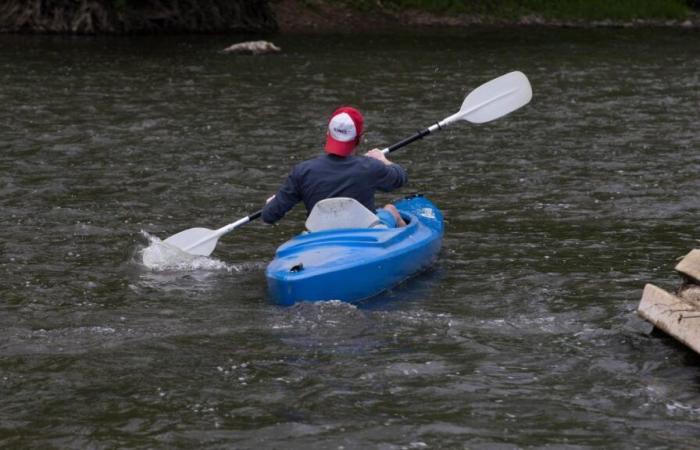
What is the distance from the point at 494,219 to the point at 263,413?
5.09 metres

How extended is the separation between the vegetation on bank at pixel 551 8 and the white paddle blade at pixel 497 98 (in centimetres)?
2005

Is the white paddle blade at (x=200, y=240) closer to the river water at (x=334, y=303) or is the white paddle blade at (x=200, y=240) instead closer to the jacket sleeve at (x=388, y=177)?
the river water at (x=334, y=303)

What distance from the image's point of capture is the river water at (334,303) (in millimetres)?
6156

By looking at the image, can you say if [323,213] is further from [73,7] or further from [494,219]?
[73,7]

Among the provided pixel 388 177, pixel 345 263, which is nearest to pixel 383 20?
pixel 388 177

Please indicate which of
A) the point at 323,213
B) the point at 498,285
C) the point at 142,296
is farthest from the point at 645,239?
the point at 142,296

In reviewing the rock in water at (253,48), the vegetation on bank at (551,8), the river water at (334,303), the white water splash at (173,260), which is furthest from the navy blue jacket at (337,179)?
the vegetation on bank at (551,8)

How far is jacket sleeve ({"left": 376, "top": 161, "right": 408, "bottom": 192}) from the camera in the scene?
8.57 metres

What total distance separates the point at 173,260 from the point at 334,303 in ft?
6.31

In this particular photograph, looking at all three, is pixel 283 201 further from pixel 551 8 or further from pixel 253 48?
pixel 551 8

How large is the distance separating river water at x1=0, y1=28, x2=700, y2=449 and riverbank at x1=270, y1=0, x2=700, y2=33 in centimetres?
1028

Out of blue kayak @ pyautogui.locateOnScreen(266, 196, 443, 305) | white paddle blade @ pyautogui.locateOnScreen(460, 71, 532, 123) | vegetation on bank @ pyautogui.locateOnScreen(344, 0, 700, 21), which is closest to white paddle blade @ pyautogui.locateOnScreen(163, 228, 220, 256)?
blue kayak @ pyautogui.locateOnScreen(266, 196, 443, 305)

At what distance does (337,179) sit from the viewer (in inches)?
333

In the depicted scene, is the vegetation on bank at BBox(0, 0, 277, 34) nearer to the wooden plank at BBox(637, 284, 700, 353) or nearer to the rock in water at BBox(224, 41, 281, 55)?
the rock in water at BBox(224, 41, 281, 55)
